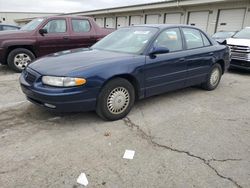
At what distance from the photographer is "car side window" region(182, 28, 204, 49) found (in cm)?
480

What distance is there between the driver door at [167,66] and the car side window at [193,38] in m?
0.23

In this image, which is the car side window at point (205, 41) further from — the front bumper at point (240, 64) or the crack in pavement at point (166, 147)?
the front bumper at point (240, 64)

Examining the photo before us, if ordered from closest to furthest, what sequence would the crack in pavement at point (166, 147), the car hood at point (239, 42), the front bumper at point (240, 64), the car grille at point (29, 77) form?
1. the crack in pavement at point (166, 147)
2. the car grille at point (29, 77)
3. the front bumper at point (240, 64)
4. the car hood at point (239, 42)

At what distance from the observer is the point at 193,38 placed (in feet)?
16.4

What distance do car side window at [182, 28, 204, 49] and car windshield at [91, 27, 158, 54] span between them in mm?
880

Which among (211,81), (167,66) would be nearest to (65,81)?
(167,66)

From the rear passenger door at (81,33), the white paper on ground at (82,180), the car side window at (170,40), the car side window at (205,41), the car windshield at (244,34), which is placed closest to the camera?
the white paper on ground at (82,180)

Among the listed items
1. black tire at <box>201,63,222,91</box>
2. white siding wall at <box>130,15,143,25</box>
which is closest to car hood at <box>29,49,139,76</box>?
black tire at <box>201,63,222,91</box>

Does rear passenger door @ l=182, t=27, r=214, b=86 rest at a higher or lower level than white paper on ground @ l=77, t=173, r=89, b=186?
higher

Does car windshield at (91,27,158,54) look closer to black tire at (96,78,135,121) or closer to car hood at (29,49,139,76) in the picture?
car hood at (29,49,139,76)

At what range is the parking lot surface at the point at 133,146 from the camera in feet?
7.91

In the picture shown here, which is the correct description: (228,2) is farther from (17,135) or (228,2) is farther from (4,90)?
(17,135)

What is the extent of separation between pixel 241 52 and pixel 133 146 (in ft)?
21.9

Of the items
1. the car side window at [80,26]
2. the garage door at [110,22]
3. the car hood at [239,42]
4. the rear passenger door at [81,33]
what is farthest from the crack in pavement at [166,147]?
the garage door at [110,22]
